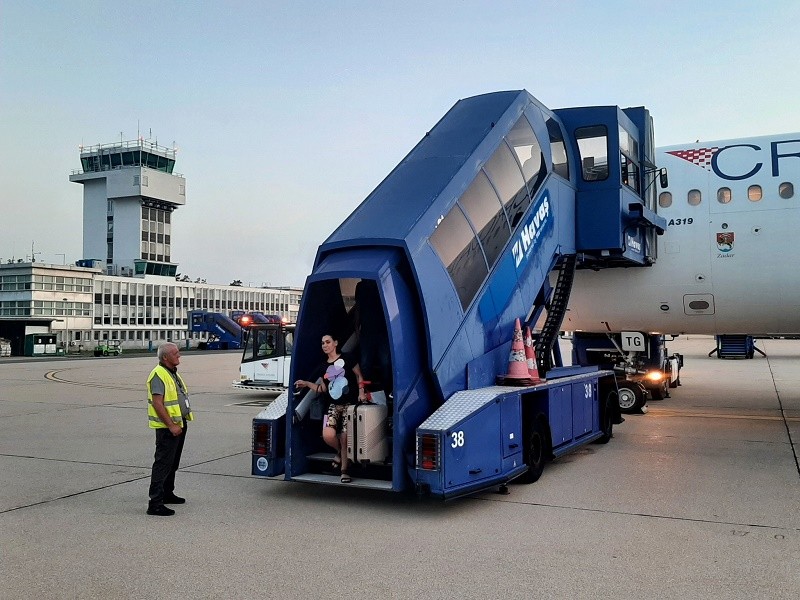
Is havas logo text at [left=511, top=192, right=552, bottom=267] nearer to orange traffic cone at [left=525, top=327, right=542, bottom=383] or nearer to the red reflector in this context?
orange traffic cone at [left=525, top=327, right=542, bottom=383]

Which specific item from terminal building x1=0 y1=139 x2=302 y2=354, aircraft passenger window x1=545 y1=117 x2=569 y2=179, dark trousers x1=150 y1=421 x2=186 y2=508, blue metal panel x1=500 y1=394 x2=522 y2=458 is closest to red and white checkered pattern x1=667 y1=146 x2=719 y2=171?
aircraft passenger window x1=545 y1=117 x2=569 y2=179

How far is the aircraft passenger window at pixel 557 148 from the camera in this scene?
1045 cm

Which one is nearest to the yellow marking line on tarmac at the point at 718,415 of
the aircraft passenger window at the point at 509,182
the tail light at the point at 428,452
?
the aircraft passenger window at the point at 509,182

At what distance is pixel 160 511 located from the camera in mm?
7039

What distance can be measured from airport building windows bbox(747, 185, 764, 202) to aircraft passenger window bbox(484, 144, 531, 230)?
573 centimetres

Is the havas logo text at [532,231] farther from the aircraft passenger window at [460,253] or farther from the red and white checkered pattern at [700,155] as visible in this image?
the red and white checkered pattern at [700,155]

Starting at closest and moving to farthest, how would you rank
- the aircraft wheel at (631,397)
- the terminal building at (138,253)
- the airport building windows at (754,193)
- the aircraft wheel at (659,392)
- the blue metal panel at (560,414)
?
the blue metal panel at (560,414) → the airport building windows at (754,193) → the aircraft wheel at (631,397) → the aircraft wheel at (659,392) → the terminal building at (138,253)

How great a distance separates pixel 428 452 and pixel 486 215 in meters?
3.04

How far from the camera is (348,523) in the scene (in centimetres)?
682

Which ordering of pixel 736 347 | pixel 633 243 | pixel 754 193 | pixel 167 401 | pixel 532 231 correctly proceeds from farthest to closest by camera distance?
1. pixel 736 347
2. pixel 754 193
3. pixel 633 243
4. pixel 532 231
5. pixel 167 401

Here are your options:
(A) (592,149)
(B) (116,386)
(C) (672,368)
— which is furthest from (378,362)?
(B) (116,386)

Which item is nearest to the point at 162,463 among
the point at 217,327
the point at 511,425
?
the point at 511,425

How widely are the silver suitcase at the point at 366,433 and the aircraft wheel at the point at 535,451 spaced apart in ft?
5.84

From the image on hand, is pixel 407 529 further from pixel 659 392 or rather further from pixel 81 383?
pixel 81 383
